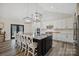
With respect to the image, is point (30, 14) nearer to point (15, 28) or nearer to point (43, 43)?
point (15, 28)

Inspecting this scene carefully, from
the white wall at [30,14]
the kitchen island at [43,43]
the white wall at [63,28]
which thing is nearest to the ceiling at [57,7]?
the white wall at [30,14]

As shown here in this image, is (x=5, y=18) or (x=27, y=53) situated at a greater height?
(x=5, y=18)

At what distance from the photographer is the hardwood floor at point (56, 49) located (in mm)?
1866

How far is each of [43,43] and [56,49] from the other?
27cm

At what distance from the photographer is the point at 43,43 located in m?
1.94

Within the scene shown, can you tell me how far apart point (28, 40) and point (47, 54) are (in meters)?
0.45

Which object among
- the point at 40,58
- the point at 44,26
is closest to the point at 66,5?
the point at 44,26

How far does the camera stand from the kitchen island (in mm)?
1915

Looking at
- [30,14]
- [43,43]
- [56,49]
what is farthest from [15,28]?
[56,49]

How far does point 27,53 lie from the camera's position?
1944mm

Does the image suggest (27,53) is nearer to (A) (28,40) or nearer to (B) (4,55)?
(A) (28,40)

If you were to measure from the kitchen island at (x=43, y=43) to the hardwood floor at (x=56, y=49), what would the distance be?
8 cm

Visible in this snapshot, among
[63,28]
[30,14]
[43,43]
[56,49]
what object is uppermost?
[30,14]

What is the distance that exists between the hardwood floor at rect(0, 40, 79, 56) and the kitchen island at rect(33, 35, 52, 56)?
8 centimetres
